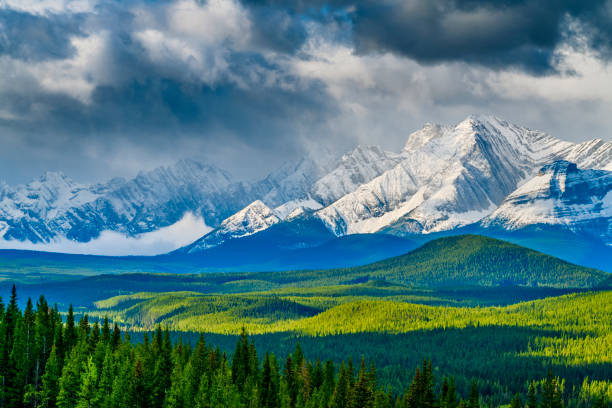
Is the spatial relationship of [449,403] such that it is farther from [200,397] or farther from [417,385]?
[200,397]

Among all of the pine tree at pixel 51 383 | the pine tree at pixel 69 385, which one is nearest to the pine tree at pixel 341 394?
the pine tree at pixel 69 385

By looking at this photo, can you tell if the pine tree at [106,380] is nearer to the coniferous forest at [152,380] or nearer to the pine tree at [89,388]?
the coniferous forest at [152,380]

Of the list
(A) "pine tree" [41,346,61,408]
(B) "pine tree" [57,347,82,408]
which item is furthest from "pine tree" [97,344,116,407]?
(A) "pine tree" [41,346,61,408]

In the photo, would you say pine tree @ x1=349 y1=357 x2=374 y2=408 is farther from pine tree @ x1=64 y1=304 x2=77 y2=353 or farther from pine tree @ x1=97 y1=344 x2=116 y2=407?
pine tree @ x1=64 y1=304 x2=77 y2=353

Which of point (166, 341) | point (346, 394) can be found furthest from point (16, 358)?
point (346, 394)

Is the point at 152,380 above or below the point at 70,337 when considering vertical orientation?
below

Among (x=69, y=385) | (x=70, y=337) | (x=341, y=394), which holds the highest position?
(x=70, y=337)

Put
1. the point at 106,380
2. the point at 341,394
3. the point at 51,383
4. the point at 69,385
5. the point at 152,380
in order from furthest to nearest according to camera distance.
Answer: the point at 341,394, the point at 152,380, the point at 51,383, the point at 106,380, the point at 69,385

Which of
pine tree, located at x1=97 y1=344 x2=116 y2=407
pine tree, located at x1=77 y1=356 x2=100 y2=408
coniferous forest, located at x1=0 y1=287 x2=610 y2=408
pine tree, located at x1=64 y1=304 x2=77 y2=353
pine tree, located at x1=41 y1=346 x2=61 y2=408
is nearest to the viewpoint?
pine tree, located at x1=77 y1=356 x2=100 y2=408

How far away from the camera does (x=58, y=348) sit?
566ft

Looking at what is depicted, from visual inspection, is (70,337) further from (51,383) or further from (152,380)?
(152,380)

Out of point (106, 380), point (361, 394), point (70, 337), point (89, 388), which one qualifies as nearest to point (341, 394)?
point (361, 394)

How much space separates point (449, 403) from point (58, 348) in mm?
78833

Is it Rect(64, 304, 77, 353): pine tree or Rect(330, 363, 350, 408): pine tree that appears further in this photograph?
Rect(64, 304, 77, 353): pine tree
